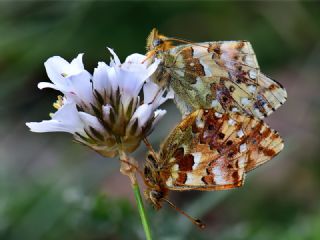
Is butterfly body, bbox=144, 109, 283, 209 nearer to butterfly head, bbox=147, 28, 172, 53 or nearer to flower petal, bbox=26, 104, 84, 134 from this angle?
flower petal, bbox=26, 104, 84, 134

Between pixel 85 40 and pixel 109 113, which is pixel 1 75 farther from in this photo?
pixel 109 113

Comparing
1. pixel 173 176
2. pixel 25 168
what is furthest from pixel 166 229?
pixel 25 168

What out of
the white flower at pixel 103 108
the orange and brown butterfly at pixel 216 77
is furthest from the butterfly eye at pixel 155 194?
the orange and brown butterfly at pixel 216 77

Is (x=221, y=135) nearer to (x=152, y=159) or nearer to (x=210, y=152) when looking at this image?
(x=210, y=152)

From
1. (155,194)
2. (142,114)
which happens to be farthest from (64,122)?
(155,194)

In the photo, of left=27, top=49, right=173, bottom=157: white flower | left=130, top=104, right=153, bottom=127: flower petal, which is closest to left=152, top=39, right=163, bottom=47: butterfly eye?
left=27, top=49, right=173, bottom=157: white flower

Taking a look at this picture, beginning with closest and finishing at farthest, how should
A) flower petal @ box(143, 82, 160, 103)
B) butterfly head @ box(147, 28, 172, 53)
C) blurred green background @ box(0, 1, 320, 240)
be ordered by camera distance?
flower petal @ box(143, 82, 160, 103), butterfly head @ box(147, 28, 172, 53), blurred green background @ box(0, 1, 320, 240)

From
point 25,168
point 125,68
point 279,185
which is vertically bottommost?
point 279,185
